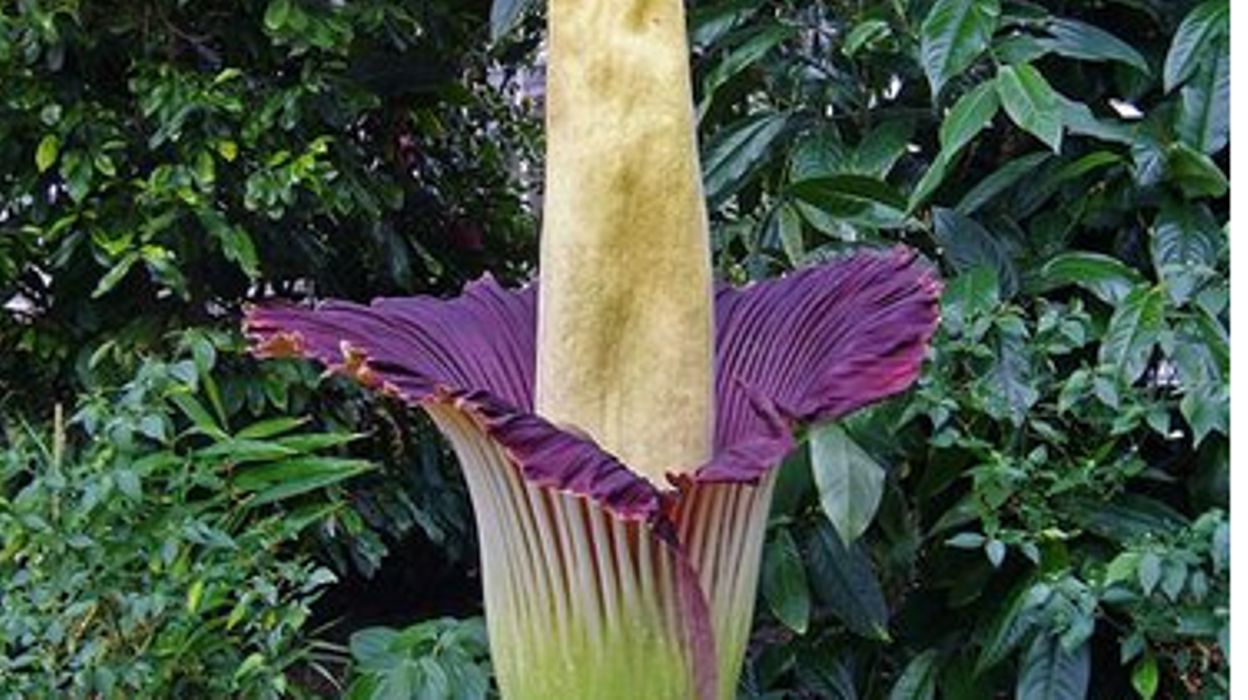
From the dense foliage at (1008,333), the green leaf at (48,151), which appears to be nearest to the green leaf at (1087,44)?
the dense foliage at (1008,333)

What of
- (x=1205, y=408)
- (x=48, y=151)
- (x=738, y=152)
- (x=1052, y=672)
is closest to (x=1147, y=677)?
(x=1052, y=672)

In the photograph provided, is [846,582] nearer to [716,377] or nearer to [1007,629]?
[1007,629]

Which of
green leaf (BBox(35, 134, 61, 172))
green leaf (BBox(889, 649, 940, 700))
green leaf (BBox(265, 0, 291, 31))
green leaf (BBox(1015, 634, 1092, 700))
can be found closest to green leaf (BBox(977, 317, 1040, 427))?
green leaf (BBox(1015, 634, 1092, 700))

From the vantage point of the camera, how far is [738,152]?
5.97ft

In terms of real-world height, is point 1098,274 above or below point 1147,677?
above

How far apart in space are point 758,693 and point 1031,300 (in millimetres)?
530

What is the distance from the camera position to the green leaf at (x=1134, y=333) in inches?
56.2

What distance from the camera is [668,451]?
1202mm

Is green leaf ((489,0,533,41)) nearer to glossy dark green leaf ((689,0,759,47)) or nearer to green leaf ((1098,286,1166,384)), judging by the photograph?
glossy dark green leaf ((689,0,759,47))

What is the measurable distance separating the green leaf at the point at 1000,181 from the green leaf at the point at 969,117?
0.48 feet

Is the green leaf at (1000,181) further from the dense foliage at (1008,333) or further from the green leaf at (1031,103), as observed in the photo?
the green leaf at (1031,103)

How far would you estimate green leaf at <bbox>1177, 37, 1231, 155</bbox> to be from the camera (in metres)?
1.57

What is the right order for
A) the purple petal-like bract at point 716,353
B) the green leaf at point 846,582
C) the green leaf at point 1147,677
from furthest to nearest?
the green leaf at point 846,582
the green leaf at point 1147,677
the purple petal-like bract at point 716,353

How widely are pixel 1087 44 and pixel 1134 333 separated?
1.33ft
